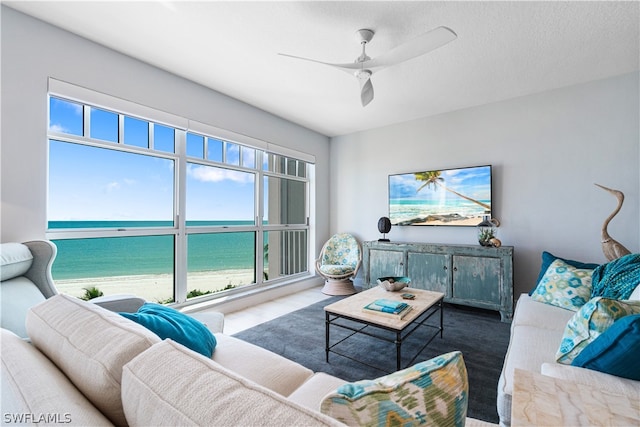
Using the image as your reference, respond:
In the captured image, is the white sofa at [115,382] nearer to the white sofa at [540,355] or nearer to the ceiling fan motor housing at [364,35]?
the white sofa at [540,355]

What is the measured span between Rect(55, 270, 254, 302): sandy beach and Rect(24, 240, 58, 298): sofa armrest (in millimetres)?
925

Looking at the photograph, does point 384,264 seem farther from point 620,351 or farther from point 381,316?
point 620,351

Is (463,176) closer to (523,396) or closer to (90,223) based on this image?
(523,396)

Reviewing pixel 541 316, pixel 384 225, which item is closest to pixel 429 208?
pixel 384 225

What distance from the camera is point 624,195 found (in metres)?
2.91

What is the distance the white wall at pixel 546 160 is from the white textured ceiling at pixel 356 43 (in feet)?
0.87

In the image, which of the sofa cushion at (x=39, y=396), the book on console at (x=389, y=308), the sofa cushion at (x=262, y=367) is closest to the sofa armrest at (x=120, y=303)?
the sofa cushion at (x=262, y=367)

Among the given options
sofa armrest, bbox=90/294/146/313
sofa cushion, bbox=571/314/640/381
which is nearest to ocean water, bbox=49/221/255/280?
sofa armrest, bbox=90/294/146/313

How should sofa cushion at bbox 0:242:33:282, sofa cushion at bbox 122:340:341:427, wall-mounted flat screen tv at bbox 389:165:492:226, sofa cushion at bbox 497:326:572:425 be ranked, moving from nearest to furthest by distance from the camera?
sofa cushion at bbox 122:340:341:427
sofa cushion at bbox 497:326:572:425
sofa cushion at bbox 0:242:33:282
wall-mounted flat screen tv at bbox 389:165:492:226

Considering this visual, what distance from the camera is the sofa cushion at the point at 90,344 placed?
0.65 m

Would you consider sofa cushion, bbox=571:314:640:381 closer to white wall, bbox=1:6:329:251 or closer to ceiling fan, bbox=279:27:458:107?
ceiling fan, bbox=279:27:458:107

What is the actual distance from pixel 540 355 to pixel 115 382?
1912 mm

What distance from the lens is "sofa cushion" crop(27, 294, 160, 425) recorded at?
65cm

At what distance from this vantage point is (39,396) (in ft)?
1.93
